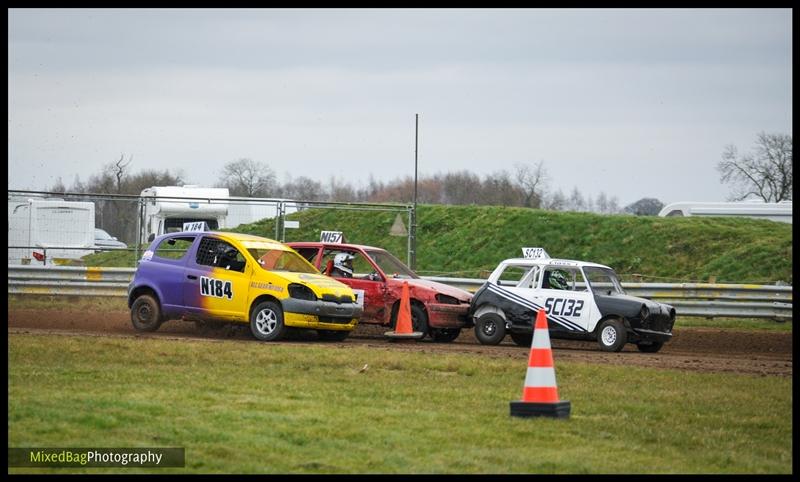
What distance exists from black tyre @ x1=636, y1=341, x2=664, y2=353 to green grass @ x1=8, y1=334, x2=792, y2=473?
4.15 m

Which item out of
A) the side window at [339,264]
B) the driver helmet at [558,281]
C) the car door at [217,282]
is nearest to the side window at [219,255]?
the car door at [217,282]

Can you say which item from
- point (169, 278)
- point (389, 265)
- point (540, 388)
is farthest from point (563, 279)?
point (540, 388)

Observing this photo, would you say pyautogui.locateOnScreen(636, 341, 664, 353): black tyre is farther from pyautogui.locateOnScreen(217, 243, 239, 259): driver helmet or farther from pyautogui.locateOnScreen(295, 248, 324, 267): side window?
pyautogui.locateOnScreen(217, 243, 239, 259): driver helmet

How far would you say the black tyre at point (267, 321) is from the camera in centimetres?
1811

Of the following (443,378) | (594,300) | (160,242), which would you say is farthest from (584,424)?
(160,242)

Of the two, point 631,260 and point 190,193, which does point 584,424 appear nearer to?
point 631,260

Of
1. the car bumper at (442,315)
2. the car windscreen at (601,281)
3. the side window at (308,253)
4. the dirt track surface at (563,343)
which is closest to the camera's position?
the dirt track surface at (563,343)

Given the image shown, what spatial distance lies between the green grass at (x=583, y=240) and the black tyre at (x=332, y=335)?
373 inches

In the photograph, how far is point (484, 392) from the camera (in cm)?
1205

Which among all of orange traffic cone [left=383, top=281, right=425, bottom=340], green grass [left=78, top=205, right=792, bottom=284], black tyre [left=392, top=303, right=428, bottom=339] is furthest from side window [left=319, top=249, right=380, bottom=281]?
green grass [left=78, top=205, right=792, bottom=284]

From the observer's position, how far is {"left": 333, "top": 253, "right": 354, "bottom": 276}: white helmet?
66.5 feet

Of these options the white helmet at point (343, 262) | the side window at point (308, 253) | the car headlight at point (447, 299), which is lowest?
the car headlight at point (447, 299)

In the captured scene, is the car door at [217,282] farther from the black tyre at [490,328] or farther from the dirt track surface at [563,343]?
the black tyre at [490,328]

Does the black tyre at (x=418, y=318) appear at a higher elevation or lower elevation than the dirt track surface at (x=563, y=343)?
higher
